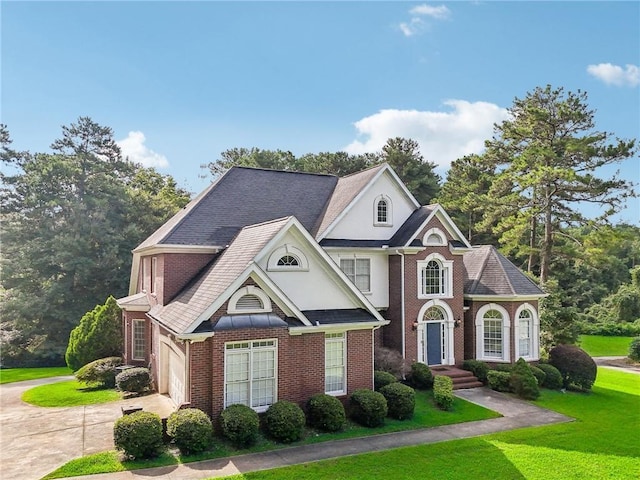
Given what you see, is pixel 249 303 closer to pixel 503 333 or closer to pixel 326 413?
pixel 326 413

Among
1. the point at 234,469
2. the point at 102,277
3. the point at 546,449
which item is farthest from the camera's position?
the point at 102,277

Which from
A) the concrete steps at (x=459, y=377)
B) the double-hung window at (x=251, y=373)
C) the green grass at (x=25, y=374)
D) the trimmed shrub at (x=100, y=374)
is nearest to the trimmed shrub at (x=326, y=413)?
the double-hung window at (x=251, y=373)

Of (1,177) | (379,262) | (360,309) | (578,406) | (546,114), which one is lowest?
A: (578,406)

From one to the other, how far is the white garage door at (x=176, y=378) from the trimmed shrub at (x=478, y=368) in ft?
43.7

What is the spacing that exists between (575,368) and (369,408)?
12.6 meters

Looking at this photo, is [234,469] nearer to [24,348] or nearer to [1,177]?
[24,348]

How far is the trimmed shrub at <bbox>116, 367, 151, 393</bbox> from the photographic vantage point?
1728 centimetres

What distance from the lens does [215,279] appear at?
14.7 metres

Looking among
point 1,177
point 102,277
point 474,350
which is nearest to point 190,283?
point 474,350

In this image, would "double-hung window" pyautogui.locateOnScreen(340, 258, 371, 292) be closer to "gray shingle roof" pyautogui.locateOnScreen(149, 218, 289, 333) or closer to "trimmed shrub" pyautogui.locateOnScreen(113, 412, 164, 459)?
"gray shingle roof" pyautogui.locateOnScreen(149, 218, 289, 333)

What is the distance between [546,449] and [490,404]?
4.32 m

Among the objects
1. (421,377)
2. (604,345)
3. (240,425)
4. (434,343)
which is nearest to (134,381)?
(240,425)

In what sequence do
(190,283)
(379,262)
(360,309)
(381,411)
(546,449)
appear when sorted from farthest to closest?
(379,262) < (190,283) < (360,309) < (381,411) < (546,449)

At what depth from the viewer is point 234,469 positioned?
1071cm
